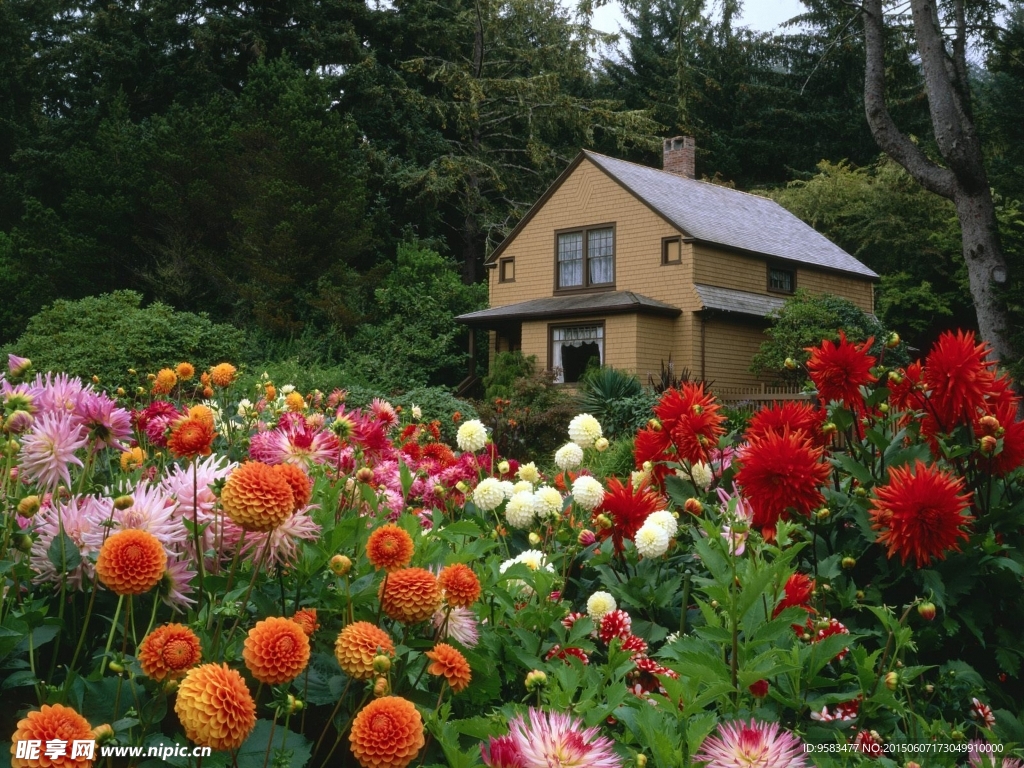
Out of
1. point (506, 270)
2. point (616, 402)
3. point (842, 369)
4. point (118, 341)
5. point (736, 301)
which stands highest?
point (506, 270)

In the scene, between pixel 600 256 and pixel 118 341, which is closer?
pixel 118 341

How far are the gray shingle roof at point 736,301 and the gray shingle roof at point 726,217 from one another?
979mm

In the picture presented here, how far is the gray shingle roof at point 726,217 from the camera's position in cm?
2169

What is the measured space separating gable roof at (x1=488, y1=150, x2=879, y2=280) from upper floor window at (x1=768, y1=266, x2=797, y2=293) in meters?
0.36

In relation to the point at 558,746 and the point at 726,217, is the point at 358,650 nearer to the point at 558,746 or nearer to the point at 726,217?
the point at 558,746

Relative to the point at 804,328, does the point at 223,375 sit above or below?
below

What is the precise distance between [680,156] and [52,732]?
83.5 feet

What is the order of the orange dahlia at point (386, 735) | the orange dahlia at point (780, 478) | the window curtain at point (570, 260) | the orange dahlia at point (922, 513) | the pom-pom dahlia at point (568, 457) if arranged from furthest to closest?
1. the window curtain at point (570, 260)
2. the pom-pom dahlia at point (568, 457)
3. the orange dahlia at point (780, 478)
4. the orange dahlia at point (922, 513)
5. the orange dahlia at point (386, 735)

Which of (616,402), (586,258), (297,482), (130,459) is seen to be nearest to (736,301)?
(586,258)

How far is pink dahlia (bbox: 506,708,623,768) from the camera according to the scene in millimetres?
1231

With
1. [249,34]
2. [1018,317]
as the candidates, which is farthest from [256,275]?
[1018,317]

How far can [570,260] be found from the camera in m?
22.9

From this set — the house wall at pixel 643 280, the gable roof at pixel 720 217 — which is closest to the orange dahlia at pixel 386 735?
the house wall at pixel 643 280

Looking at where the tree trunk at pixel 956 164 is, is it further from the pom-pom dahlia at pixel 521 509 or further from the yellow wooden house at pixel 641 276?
the pom-pom dahlia at pixel 521 509
